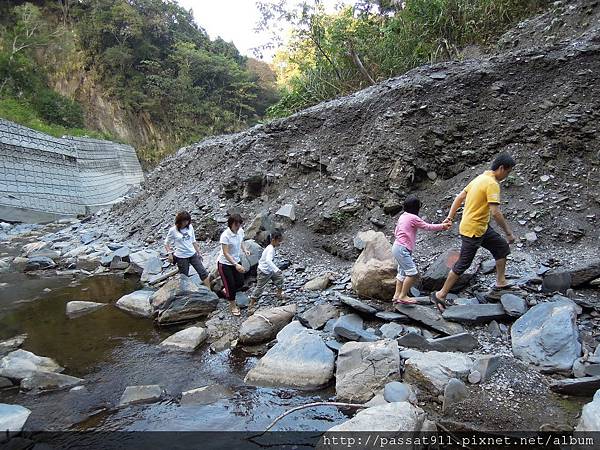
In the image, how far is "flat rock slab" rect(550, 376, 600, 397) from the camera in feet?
9.47

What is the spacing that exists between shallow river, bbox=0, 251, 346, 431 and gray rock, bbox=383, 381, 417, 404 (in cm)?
45

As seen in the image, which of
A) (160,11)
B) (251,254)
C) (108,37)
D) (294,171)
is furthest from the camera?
(160,11)

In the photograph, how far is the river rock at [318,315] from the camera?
4.57 meters

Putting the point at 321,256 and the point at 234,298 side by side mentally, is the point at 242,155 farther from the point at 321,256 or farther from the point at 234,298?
the point at 234,298

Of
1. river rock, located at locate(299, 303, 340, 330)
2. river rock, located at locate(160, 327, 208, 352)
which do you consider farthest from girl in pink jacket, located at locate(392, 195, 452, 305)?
river rock, located at locate(160, 327, 208, 352)

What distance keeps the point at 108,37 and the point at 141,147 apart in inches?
347

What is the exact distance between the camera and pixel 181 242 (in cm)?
594

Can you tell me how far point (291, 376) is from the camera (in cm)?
366

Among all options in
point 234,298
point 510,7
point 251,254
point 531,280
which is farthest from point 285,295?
point 510,7

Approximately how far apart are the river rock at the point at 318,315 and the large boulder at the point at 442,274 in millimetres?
1303

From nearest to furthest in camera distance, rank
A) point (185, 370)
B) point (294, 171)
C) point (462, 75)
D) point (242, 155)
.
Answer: point (185, 370) < point (462, 75) < point (294, 171) < point (242, 155)

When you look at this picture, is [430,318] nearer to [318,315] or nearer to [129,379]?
[318,315]

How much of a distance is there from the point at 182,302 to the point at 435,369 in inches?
145

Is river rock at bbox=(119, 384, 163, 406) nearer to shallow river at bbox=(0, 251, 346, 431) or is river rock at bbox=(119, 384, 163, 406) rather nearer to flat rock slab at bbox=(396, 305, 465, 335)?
shallow river at bbox=(0, 251, 346, 431)
